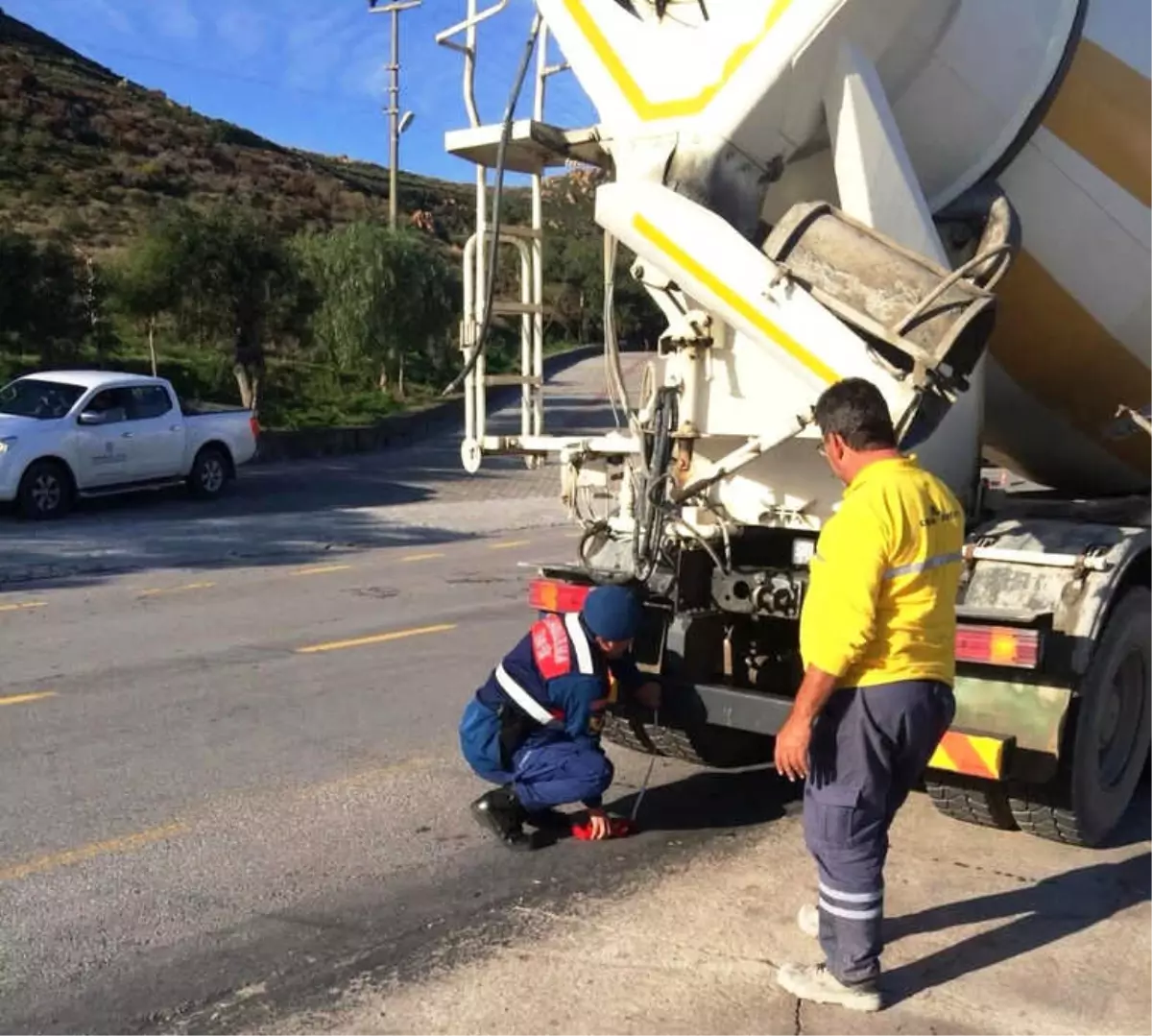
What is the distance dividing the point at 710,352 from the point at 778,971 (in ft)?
8.11

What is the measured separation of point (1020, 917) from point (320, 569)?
30.8 feet

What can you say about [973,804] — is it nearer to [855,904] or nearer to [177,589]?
[855,904]

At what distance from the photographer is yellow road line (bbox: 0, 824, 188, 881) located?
4.98m

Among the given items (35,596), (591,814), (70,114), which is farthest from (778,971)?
Result: (70,114)

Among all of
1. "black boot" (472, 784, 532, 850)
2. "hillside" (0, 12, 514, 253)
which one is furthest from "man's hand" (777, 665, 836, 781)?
"hillside" (0, 12, 514, 253)

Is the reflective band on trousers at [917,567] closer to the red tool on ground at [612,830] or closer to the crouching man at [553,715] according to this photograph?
the crouching man at [553,715]

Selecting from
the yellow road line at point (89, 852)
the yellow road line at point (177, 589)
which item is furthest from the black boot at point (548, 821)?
the yellow road line at point (177, 589)

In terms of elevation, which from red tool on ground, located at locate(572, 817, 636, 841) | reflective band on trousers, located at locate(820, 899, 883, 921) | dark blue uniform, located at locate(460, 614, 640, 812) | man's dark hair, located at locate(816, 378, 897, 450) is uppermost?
man's dark hair, located at locate(816, 378, 897, 450)

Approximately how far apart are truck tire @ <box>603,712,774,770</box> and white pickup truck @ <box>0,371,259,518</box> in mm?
11581

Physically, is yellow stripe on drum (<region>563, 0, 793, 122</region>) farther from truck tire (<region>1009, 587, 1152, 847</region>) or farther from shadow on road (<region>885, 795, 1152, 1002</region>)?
shadow on road (<region>885, 795, 1152, 1002</region>)

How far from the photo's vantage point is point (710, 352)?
5547mm

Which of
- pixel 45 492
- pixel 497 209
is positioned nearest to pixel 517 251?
pixel 497 209

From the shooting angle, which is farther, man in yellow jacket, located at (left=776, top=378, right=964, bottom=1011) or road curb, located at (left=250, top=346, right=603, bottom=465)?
road curb, located at (left=250, top=346, right=603, bottom=465)

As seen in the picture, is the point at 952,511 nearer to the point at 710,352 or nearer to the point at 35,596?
the point at 710,352
